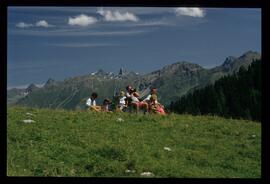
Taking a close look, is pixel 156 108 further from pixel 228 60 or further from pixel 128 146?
pixel 228 60

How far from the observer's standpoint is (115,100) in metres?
15.6

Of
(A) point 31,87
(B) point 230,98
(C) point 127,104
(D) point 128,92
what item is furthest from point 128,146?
(B) point 230,98

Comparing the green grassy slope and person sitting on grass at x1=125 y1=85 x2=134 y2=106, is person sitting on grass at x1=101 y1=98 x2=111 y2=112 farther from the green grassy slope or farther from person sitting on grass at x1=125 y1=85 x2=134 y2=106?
person sitting on grass at x1=125 y1=85 x2=134 y2=106

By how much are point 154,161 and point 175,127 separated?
2.38 meters

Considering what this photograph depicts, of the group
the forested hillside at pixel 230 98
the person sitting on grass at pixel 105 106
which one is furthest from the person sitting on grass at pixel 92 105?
the forested hillside at pixel 230 98

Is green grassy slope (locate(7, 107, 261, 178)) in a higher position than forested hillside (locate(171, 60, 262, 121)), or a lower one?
lower

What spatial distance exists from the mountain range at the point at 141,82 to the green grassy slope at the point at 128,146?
60 centimetres

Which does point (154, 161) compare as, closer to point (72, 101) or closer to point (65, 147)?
point (65, 147)

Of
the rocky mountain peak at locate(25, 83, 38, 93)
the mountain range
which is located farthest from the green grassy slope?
the rocky mountain peak at locate(25, 83, 38, 93)

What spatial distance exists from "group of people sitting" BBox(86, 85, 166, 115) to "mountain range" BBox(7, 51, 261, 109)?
0.23m

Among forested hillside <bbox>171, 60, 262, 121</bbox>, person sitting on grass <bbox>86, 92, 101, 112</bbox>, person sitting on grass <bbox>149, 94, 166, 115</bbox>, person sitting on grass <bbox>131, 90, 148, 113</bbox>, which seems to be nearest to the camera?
forested hillside <bbox>171, 60, 262, 121</bbox>

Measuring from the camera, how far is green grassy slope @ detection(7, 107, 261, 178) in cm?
1262

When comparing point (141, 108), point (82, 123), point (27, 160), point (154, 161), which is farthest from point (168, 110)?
point (27, 160)
